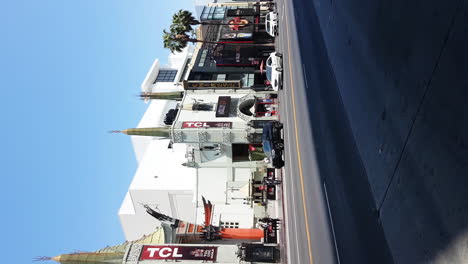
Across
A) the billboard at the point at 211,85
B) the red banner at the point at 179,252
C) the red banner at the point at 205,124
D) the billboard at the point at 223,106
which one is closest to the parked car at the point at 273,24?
the billboard at the point at 211,85

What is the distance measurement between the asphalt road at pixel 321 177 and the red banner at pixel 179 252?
9592 mm

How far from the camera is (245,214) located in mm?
41906

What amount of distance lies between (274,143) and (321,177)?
37.6ft

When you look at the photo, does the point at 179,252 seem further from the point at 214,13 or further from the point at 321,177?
the point at 214,13

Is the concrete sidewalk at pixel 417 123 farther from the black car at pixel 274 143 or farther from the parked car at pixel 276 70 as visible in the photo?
the parked car at pixel 276 70

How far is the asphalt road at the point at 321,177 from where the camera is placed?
11672 mm

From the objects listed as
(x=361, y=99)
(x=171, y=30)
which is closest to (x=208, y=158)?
(x=171, y=30)

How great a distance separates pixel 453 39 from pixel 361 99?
19.5 feet

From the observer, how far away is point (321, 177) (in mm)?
16938

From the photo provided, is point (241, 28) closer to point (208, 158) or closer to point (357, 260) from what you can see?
point (208, 158)

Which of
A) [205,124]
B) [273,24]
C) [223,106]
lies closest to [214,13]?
[273,24]

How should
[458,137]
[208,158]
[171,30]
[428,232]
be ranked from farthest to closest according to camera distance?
[171,30]
[208,158]
[428,232]
[458,137]

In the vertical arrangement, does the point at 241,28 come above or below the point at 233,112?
above

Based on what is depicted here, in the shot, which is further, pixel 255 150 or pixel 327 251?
pixel 255 150
